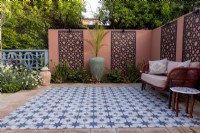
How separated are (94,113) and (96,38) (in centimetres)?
388

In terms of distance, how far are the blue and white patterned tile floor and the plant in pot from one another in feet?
6.92

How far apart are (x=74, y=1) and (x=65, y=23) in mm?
977

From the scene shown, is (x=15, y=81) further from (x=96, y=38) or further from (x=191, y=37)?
(x=191, y=37)

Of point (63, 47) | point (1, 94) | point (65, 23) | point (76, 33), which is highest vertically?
point (65, 23)

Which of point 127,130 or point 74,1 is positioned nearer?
Result: point 127,130

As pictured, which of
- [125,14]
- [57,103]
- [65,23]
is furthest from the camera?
[65,23]

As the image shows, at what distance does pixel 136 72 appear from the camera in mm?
6906

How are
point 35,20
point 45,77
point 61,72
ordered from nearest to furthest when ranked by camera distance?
point 45,77 → point 61,72 → point 35,20

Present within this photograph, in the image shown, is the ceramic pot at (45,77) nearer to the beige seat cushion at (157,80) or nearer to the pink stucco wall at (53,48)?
the pink stucco wall at (53,48)

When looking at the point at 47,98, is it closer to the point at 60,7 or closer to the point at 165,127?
the point at 165,127

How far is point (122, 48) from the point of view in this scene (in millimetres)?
7117

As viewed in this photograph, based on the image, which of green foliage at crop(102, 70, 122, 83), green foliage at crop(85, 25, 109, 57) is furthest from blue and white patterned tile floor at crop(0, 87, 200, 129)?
green foliage at crop(85, 25, 109, 57)

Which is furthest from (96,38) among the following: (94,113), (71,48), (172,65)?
(94,113)

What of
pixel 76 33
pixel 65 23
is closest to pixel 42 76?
pixel 76 33
